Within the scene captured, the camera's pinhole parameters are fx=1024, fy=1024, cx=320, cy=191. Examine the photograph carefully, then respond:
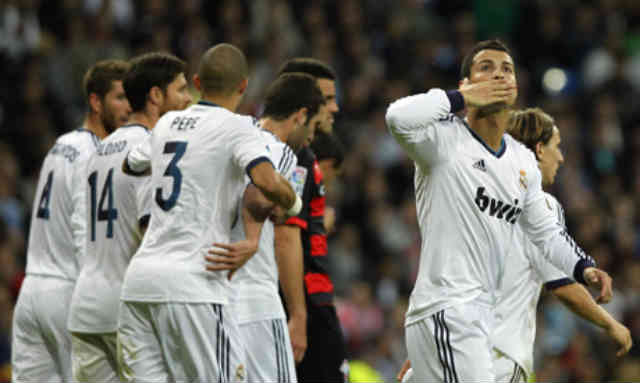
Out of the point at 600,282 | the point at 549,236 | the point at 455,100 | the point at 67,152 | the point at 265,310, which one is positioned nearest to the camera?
the point at 455,100

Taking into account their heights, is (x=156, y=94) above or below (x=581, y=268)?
above

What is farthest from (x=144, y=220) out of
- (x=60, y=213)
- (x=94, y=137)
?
(x=94, y=137)

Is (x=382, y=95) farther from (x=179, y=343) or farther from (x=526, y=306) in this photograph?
(x=179, y=343)

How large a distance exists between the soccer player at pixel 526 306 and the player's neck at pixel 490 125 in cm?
59

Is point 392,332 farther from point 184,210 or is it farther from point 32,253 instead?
point 184,210

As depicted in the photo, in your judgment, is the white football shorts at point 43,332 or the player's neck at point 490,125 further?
the white football shorts at point 43,332

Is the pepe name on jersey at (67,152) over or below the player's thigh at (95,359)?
over

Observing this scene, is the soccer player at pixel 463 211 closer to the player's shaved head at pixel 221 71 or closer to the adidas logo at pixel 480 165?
the adidas logo at pixel 480 165

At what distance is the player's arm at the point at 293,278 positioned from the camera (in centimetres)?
680

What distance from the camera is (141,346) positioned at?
5680mm

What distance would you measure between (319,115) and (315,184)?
0.55m

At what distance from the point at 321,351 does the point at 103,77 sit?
2.51 metres

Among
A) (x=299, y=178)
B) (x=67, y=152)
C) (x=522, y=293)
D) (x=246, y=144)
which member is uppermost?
(x=246, y=144)

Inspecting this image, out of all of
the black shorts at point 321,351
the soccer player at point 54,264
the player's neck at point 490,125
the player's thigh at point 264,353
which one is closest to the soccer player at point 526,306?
the player's neck at point 490,125
